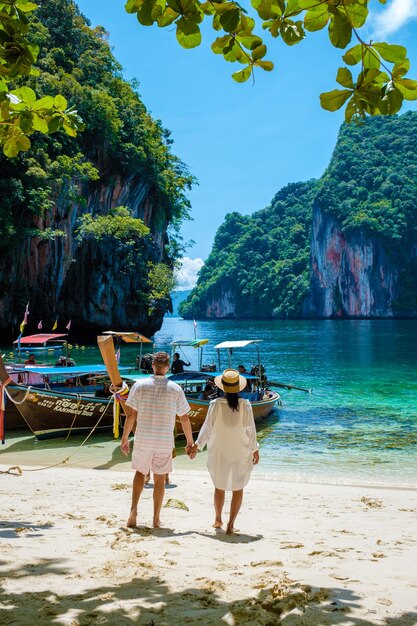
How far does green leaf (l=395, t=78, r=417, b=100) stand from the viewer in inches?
103

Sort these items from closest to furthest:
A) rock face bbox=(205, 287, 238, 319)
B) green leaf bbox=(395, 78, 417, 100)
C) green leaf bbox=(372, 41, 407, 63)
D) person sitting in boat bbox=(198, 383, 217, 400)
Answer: green leaf bbox=(372, 41, 407, 63), green leaf bbox=(395, 78, 417, 100), person sitting in boat bbox=(198, 383, 217, 400), rock face bbox=(205, 287, 238, 319)

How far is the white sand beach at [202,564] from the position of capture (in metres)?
2.94

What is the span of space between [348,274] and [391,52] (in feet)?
357

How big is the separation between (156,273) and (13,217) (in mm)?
15356

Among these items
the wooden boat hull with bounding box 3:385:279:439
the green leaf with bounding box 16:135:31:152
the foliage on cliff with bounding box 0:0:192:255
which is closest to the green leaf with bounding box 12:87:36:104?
the green leaf with bounding box 16:135:31:152

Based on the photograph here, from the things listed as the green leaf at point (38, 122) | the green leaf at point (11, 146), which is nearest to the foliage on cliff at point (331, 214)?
the green leaf at point (11, 146)

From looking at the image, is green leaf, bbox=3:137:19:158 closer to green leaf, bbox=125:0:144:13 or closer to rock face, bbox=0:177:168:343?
green leaf, bbox=125:0:144:13

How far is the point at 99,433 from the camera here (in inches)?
512

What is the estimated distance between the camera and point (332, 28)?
261 centimetres

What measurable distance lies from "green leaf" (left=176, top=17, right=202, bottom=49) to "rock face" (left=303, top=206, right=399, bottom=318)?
107 m

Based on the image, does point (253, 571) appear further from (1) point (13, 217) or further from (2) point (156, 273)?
(2) point (156, 273)

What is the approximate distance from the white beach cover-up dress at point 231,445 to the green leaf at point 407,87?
2.84 metres

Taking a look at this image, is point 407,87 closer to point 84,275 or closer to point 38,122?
point 38,122

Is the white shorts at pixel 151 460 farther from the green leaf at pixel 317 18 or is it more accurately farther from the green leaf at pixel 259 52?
the green leaf at pixel 317 18
